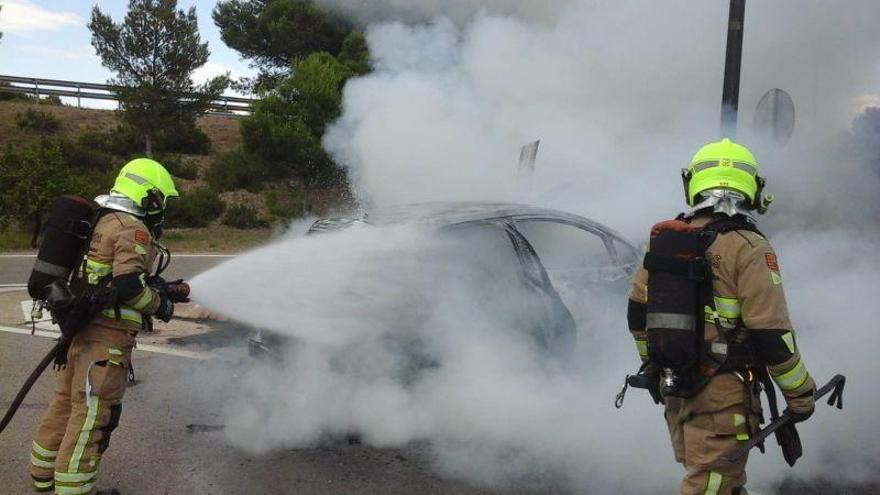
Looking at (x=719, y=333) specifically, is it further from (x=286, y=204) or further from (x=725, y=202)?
(x=286, y=204)

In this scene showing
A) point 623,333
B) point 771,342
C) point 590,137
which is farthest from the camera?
point 590,137

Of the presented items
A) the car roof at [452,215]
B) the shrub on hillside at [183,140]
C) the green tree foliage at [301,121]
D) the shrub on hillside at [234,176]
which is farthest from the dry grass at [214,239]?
the car roof at [452,215]

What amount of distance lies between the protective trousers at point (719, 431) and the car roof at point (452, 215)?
6.40 feet

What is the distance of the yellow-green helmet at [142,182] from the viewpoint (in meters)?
3.43

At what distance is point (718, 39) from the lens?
10.3 m

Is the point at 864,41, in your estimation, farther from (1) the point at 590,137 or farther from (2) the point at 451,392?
(2) the point at 451,392

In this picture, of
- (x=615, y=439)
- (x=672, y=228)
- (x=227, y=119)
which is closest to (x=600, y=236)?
(x=615, y=439)

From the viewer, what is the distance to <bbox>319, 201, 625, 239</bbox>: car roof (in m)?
4.27

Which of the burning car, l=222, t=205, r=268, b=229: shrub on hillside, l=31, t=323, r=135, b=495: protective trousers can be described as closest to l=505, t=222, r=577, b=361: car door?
the burning car

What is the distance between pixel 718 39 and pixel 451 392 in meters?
8.21

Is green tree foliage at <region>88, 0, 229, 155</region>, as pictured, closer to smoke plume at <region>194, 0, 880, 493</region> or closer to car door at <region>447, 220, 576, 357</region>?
smoke plume at <region>194, 0, 880, 493</region>

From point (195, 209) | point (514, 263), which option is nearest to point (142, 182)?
point (514, 263)

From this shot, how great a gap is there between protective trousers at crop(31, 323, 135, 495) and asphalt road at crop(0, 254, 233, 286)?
22.5ft

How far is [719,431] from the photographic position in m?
2.57
